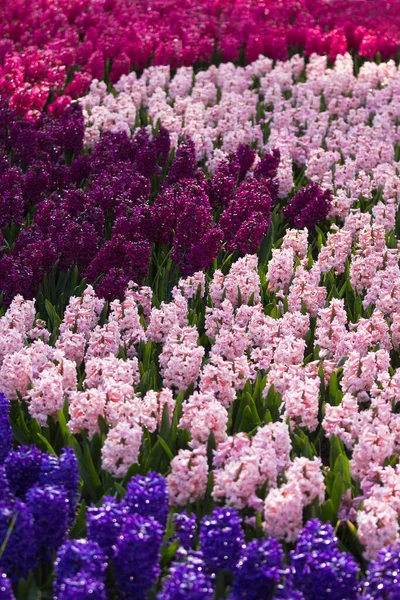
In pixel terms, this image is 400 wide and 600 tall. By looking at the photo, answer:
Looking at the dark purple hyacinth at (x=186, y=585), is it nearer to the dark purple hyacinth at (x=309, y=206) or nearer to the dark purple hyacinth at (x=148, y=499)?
the dark purple hyacinth at (x=148, y=499)

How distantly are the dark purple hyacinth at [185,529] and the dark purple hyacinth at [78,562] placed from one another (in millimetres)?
370

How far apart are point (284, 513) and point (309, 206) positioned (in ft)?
9.62

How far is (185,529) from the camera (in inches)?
126

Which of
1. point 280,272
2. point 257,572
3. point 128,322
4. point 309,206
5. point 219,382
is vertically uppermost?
point 309,206

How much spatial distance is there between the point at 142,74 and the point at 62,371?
5631 millimetres

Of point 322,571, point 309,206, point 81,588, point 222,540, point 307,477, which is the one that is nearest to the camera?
point 81,588

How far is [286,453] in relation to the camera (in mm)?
3598

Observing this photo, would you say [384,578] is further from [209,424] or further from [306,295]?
[306,295]

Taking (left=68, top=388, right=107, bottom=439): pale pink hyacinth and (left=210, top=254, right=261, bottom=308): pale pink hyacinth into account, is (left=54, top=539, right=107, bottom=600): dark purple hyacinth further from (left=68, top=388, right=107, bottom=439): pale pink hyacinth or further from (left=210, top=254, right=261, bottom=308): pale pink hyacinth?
(left=210, top=254, right=261, bottom=308): pale pink hyacinth

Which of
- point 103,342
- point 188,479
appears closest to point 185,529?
point 188,479

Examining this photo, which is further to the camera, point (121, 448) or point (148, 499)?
point (121, 448)

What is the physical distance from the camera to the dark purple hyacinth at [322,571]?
2.83 metres

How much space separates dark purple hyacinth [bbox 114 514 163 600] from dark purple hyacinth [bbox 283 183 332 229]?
10.6 feet

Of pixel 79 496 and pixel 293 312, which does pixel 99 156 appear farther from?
pixel 79 496
